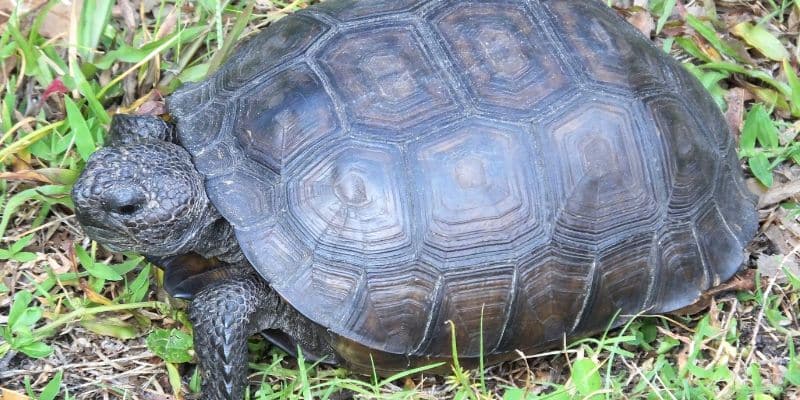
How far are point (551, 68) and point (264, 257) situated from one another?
56.0 inches

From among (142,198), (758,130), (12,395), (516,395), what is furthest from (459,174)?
(12,395)

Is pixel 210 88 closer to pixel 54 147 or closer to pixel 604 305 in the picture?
pixel 54 147

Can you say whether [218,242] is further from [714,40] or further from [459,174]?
[714,40]

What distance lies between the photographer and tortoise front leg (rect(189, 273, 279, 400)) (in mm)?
3609

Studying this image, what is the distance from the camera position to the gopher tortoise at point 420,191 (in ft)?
11.5

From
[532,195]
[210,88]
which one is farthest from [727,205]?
[210,88]

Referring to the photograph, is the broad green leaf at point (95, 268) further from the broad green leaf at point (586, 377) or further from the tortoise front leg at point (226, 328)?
the broad green leaf at point (586, 377)

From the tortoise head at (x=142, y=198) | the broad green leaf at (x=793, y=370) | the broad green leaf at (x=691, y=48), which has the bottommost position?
the broad green leaf at (x=793, y=370)

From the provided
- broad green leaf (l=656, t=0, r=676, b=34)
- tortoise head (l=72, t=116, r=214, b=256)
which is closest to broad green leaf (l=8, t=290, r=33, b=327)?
tortoise head (l=72, t=116, r=214, b=256)

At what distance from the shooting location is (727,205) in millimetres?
4074

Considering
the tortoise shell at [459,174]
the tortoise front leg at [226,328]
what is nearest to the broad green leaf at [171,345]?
the tortoise front leg at [226,328]

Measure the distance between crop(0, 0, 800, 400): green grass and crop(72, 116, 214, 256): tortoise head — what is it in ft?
1.55

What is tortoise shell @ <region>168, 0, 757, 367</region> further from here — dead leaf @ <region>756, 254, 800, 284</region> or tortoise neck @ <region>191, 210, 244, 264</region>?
dead leaf @ <region>756, 254, 800, 284</region>

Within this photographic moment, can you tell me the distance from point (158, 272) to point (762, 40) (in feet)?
11.5
